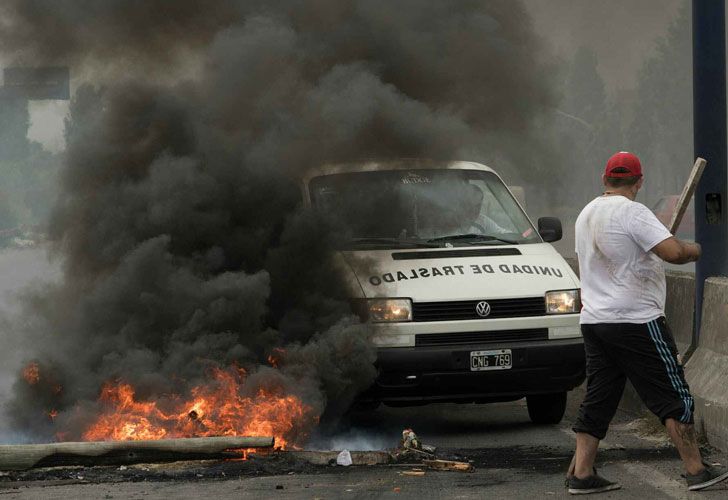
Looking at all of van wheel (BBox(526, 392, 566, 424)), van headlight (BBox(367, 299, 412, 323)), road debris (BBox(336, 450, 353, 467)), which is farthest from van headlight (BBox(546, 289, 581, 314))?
road debris (BBox(336, 450, 353, 467))

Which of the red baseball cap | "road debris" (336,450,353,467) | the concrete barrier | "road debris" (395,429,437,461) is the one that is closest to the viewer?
the red baseball cap

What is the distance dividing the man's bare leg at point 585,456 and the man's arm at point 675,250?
1.00 metres

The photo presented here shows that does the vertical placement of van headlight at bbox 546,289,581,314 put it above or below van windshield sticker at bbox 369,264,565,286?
below

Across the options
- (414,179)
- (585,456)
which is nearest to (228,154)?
(414,179)

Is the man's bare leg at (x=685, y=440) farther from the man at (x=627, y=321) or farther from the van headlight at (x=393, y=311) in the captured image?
the van headlight at (x=393, y=311)

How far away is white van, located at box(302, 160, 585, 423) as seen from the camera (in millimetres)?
8609

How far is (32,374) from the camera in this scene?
28.3 ft

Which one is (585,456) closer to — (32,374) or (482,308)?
(482,308)

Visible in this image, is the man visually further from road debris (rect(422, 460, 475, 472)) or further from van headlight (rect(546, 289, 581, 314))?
van headlight (rect(546, 289, 581, 314))

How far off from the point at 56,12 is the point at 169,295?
9.31 feet

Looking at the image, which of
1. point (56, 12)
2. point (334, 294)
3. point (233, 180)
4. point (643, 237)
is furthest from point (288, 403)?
point (56, 12)

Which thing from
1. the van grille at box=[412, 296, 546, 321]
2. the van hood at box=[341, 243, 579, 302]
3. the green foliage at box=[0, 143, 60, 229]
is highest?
the green foliage at box=[0, 143, 60, 229]

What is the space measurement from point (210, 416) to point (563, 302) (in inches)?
101

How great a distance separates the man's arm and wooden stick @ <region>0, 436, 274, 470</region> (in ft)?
8.26
